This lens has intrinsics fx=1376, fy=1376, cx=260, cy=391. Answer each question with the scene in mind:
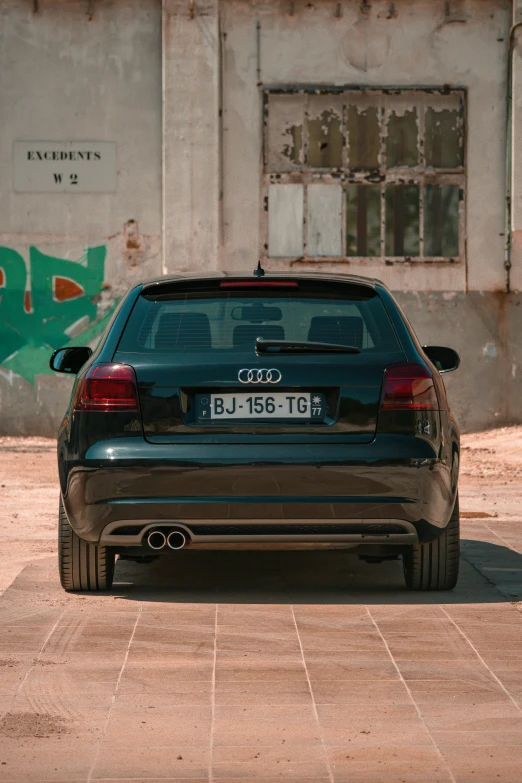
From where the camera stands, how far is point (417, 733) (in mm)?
4273

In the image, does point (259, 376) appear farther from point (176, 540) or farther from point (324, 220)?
point (324, 220)

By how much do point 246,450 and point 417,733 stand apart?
206 centimetres

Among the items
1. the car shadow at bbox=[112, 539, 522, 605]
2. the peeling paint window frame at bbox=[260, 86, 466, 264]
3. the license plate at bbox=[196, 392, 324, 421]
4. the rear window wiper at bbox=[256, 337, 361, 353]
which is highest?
the peeling paint window frame at bbox=[260, 86, 466, 264]

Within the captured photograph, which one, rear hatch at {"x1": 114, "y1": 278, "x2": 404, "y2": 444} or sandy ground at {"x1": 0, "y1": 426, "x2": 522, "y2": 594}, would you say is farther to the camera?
sandy ground at {"x1": 0, "y1": 426, "x2": 522, "y2": 594}

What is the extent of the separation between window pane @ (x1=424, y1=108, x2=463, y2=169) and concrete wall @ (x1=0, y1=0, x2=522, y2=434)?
168mm

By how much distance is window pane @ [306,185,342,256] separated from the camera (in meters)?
17.1

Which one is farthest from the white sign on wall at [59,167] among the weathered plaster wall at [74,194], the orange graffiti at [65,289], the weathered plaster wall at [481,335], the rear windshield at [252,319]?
the rear windshield at [252,319]

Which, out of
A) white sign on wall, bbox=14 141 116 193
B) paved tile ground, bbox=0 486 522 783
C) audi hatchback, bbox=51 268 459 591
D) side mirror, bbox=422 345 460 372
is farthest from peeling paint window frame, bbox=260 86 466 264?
audi hatchback, bbox=51 268 459 591

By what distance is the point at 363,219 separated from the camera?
17.1 m

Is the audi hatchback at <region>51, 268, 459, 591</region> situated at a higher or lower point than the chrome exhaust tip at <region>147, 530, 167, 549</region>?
higher

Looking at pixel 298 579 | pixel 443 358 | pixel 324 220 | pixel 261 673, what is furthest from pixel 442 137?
pixel 261 673

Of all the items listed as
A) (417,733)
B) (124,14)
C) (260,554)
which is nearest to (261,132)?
(124,14)

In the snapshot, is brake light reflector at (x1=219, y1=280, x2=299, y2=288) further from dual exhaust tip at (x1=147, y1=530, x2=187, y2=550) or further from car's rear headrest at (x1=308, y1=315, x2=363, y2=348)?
dual exhaust tip at (x1=147, y1=530, x2=187, y2=550)

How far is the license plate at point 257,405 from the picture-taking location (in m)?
6.14
